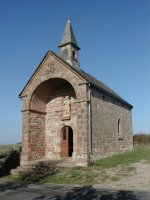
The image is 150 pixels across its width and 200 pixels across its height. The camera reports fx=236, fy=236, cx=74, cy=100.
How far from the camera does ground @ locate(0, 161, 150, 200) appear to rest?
26.6 ft

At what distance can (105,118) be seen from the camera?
58.9ft

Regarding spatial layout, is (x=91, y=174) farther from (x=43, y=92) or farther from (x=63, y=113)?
(x=43, y=92)

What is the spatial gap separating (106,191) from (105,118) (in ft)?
31.0

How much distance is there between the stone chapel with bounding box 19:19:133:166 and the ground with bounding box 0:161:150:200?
15.0 ft

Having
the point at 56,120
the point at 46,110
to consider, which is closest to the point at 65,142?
the point at 56,120

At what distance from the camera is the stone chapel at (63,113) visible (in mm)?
15330

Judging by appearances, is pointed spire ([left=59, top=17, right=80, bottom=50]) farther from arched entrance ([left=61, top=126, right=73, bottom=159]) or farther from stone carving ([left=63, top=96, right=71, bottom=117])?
arched entrance ([left=61, top=126, right=73, bottom=159])

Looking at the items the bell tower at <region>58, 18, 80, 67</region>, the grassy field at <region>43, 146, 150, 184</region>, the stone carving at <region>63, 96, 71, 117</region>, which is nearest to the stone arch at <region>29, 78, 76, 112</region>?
the stone carving at <region>63, 96, 71, 117</region>

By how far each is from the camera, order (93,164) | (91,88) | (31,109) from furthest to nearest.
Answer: (31,109), (91,88), (93,164)

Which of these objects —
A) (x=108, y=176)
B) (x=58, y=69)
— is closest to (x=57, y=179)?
(x=108, y=176)

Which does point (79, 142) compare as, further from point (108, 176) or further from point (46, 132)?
point (46, 132)

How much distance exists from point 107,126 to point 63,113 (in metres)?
3.54

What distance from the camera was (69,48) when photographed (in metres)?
20.2

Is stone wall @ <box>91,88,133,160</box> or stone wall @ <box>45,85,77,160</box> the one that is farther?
stone wall @ <box>45,85,77,160</box>
